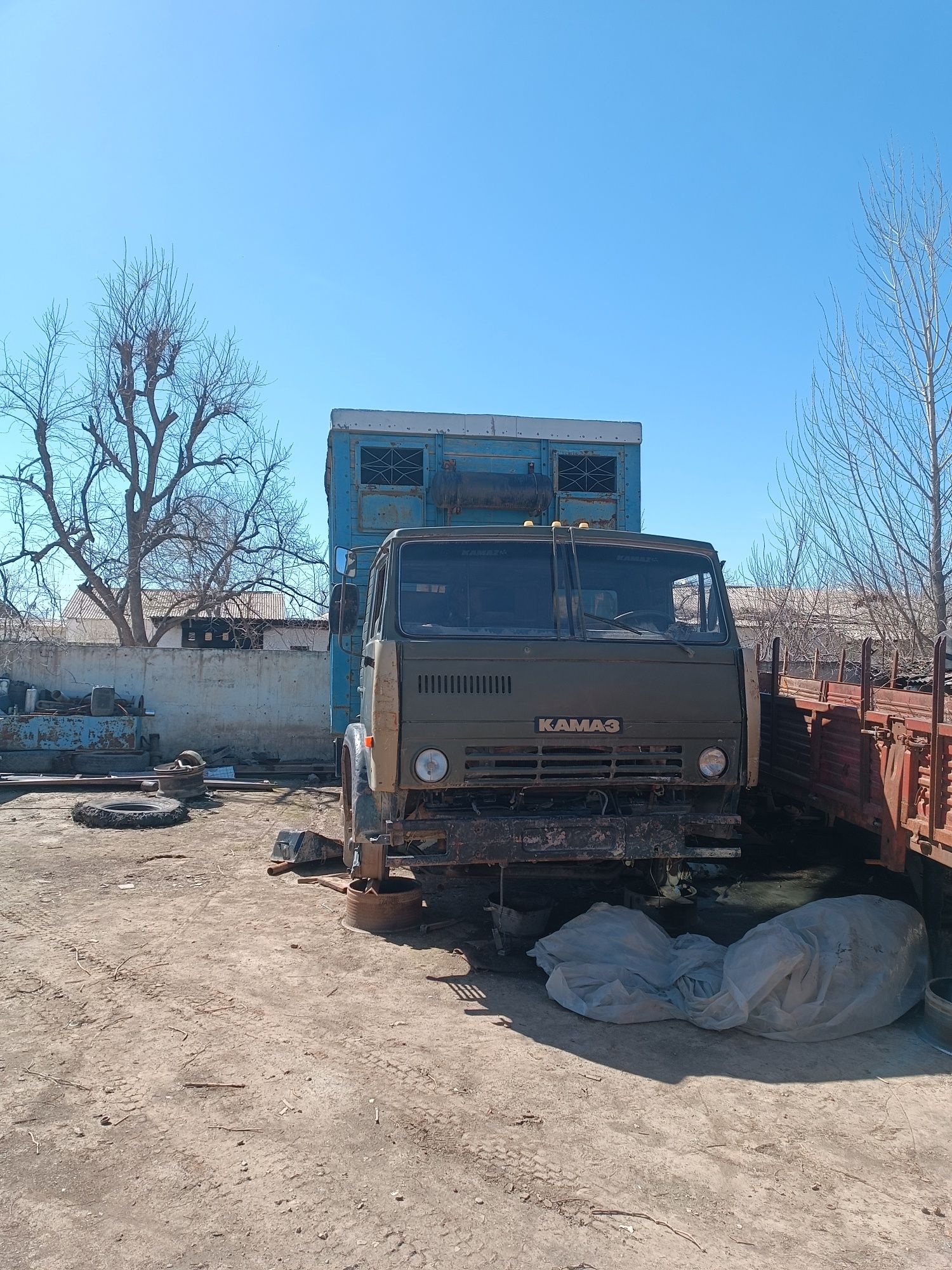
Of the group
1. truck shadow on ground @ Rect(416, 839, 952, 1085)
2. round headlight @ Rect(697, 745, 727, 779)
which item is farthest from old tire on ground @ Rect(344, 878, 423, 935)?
round headlight @ Rect(697, 745, 727, 779)

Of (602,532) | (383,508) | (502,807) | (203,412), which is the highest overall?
(203,412)

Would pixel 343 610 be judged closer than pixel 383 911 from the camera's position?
No

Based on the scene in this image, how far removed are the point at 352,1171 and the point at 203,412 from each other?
59.4 ft

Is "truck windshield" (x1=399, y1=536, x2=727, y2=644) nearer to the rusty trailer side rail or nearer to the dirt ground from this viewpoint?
the rusty trailer side rail

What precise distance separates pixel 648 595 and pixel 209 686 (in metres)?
10.1

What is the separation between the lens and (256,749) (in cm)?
1386

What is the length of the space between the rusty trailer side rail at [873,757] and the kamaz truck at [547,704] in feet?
1.94

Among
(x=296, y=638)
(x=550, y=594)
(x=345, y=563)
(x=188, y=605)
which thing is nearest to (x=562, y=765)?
(x=550, y=594)

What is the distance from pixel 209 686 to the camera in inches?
545

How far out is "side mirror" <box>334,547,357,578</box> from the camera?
21.0 ft

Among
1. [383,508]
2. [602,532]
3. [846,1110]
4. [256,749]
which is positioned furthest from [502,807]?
[256,749]

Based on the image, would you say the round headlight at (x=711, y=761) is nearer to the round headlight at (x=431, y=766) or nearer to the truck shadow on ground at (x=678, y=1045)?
the truck shadow on ground at (x=678, y=1045)

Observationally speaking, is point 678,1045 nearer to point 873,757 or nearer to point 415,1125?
point 415,1125

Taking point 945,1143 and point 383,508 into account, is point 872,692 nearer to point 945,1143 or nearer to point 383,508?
point 945,1143
